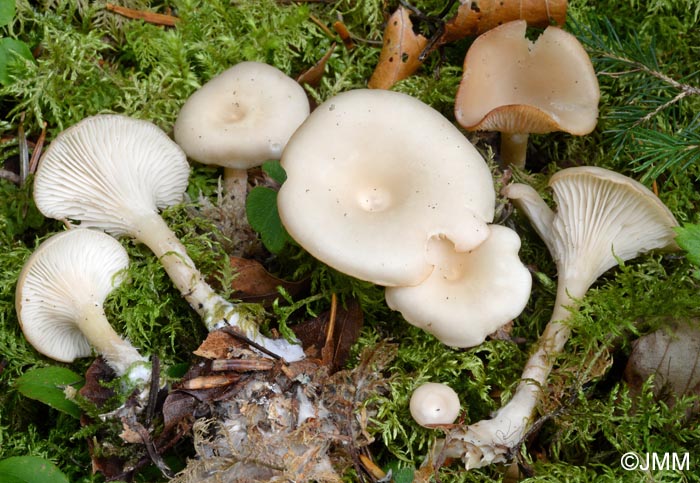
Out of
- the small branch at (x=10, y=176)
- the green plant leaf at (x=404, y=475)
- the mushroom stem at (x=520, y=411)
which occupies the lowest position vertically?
the green plant leaf at (x=404, y=475)

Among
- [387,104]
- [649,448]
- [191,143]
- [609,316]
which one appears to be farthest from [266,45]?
[649,448]

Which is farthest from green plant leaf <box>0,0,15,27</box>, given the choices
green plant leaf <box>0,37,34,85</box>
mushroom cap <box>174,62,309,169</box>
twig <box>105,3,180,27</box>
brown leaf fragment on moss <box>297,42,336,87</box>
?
brown leaf fragment on moss <box>297,42,336,87</box>

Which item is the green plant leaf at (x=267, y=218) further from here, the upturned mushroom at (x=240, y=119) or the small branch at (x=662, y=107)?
the small branch at (x=662, y=107)

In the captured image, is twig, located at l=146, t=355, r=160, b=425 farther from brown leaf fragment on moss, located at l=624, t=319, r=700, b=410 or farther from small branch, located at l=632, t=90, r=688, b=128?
small branch, located at l=632, t=90, r=688, b=128

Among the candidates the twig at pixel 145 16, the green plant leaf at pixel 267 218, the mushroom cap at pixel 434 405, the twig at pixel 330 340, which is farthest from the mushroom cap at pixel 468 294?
the twig at pixel 145 16

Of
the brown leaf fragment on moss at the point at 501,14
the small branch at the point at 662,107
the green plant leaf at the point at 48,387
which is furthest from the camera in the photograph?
the brown leaf fragment on moss at the point at 501,14

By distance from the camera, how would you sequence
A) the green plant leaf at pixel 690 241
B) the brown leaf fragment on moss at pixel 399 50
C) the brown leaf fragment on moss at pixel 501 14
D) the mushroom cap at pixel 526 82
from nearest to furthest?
the green plant leaf at pixel 690 241, the mushroom cap at pixel 526 82, the brown leaf fragment on moss at pixel 501 14, the brown leaf fragment on moss at pixel 399 50

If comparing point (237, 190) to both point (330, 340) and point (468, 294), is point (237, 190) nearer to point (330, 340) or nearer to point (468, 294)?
point (330, 340)
